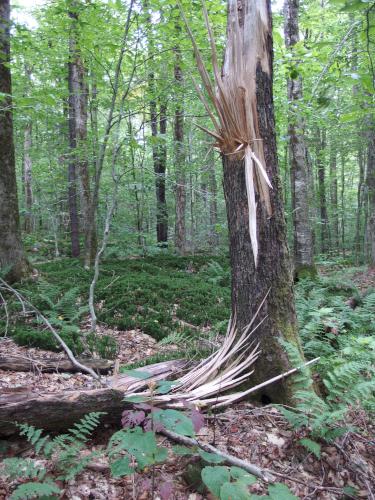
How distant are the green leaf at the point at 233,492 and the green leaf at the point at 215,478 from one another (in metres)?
0.05

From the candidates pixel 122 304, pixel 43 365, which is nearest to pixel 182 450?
pixel 43 365

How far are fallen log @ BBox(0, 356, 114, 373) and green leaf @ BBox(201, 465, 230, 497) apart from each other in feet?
7.02

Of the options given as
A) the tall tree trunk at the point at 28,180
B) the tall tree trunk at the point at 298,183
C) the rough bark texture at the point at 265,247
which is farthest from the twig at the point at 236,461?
the tall tree trunk at the point at 28,180

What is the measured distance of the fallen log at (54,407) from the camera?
226 cm

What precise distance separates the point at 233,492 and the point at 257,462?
0.73 m

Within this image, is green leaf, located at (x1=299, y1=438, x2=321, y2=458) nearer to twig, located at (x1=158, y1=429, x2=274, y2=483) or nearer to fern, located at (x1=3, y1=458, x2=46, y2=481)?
twig, located at (x1=158, y1=429, x2=274, y2=483)

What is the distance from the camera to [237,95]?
9.44 feet

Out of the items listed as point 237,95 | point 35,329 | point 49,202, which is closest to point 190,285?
point 35,329

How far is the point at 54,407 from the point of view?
235 cm

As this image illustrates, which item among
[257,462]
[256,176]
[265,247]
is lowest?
[257,462]

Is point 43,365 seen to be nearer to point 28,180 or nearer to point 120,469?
point 120,469

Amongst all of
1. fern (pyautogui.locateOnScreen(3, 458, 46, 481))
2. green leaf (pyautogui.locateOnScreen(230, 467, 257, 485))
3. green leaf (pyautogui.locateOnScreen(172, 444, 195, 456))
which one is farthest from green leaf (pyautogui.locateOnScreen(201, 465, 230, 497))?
fern (pyautogui.locateOnScreen(3, 458, 46, 481))

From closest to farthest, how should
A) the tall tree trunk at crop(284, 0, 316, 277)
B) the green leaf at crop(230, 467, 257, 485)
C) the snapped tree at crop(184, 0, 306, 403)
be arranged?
the green leaf at crop(230, 467, 257, 485) → the snapped tree at crop(184, 0, 306, 403) → the tall tree trunk at crop(284, 0, 316, 277)

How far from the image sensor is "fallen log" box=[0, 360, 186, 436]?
88.9 inches
